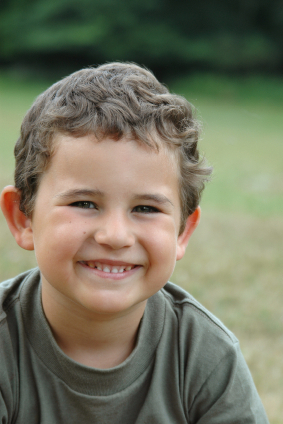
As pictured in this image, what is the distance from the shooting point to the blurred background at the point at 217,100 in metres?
3.92

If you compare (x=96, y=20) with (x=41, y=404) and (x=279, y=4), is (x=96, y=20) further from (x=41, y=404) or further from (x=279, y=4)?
(x=41, y=404)

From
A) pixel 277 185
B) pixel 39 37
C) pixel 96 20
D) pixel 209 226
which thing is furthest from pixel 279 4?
pixel 209 226

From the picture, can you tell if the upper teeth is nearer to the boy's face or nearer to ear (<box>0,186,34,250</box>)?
the boy's face

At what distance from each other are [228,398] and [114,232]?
32.3 inches

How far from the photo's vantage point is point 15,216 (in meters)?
2.14

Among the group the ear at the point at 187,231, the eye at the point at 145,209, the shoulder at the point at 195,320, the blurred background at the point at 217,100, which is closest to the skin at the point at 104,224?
the eye at the point at 145,209

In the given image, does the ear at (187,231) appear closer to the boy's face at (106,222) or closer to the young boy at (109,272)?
the young boy at (109,272)

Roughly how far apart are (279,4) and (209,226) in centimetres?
2547

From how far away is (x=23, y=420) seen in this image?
78.7 inches

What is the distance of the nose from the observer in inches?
68.8

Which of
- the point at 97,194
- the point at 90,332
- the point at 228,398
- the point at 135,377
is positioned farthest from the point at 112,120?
the point at 228,398

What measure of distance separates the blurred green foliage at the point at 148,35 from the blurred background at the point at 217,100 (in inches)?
2.0

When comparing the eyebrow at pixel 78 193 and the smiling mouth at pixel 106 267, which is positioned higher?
the eyebrow at pixel 78 193

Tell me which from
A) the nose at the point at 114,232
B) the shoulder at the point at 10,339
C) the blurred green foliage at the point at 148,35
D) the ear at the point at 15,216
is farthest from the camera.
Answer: the blurred green foliage at the point at 148,35
